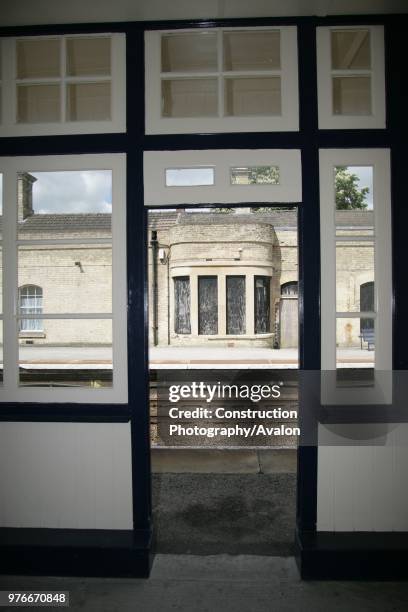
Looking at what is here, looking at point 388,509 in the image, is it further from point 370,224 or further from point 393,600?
point 370,224

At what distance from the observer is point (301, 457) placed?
255 cm

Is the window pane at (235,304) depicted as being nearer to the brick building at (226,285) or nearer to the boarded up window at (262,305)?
the brick building at (226,285)

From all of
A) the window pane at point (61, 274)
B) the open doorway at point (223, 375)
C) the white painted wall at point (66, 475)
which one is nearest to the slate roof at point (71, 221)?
the window pane at point (61, 274)

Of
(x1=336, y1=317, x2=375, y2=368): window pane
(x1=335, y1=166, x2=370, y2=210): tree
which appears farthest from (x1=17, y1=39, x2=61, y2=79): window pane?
(x1=335, y1=166, x2=370, y2=210): tree

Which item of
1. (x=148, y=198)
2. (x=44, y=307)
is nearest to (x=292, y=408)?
(x=148, y=198)

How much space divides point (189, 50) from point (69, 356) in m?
12.3

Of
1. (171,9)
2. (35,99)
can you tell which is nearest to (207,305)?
(35,99)

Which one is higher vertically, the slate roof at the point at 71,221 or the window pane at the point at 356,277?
the slate roof at the point at 71,221

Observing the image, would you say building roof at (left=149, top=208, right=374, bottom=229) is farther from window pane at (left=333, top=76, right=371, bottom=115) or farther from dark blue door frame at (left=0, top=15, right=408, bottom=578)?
dark blue door frame at (left=0, top=15, right=408, bottom=578)

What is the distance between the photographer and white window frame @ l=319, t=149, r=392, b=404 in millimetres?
2510

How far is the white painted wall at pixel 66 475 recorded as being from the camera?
8.45 ft

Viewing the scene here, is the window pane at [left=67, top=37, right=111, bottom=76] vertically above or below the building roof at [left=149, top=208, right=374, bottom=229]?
below

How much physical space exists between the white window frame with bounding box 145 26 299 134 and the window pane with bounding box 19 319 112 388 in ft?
23.4

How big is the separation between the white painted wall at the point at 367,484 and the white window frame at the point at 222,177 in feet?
5.03
